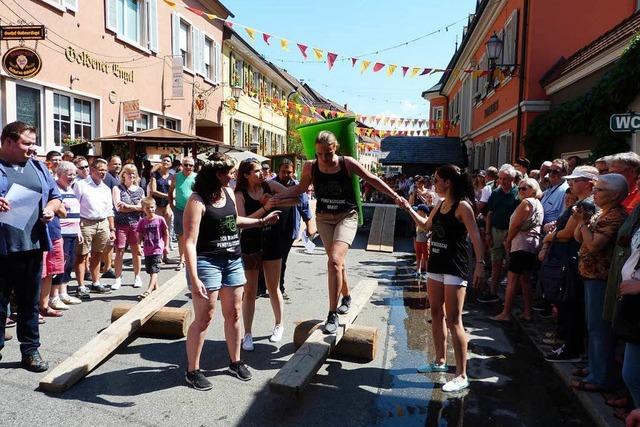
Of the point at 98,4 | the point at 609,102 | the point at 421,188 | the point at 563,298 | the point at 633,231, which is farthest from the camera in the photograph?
the point at 98,4

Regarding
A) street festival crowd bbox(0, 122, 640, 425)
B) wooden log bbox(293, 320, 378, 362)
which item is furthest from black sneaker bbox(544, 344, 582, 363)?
wooden log bbox(293, 320, 378, 362)

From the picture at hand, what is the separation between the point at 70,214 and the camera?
237 inches

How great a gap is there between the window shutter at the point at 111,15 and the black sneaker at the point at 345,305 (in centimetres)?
1065

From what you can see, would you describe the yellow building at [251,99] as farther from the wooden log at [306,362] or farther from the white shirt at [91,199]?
the wooden log at [306,362]

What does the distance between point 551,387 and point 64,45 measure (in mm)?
11324

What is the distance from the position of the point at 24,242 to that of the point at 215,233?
1.63 metres

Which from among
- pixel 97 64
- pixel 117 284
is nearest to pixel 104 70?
pixel 97 64

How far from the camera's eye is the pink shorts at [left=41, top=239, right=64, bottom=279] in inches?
213

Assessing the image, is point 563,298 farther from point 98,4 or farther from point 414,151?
point 414,151

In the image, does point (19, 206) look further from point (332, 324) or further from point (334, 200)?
point (332, 324)

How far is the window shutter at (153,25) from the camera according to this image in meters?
14.6

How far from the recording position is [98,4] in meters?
12.2

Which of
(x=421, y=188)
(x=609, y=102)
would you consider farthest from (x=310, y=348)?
(x=609, y=102)

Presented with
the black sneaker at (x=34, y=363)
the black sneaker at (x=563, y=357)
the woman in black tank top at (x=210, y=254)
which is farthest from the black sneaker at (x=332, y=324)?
the black sneaker at (x=34, y=363)
